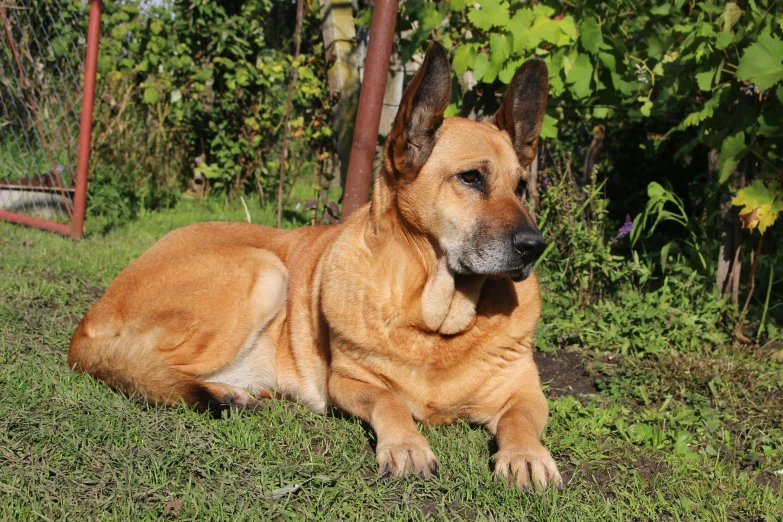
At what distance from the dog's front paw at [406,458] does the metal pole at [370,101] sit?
7.54ft

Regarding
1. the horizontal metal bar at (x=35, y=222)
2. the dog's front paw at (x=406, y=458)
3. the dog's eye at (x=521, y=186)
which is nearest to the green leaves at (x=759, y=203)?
the dog's eye at (x=521, y=186)

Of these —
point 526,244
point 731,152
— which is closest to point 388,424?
point 526,244

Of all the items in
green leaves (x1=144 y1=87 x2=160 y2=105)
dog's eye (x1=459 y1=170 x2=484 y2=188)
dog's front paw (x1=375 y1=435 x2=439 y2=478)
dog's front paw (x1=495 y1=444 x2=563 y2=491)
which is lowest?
dog's front paw (x1=375 y1=435 x2=439 y2=478)

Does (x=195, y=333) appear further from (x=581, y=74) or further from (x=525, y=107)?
(x=581, y=74)

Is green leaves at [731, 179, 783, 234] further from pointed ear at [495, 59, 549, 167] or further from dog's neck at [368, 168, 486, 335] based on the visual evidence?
dog's neck at [368, 168, 486, 335]

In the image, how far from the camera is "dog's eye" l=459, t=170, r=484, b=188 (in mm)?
3164

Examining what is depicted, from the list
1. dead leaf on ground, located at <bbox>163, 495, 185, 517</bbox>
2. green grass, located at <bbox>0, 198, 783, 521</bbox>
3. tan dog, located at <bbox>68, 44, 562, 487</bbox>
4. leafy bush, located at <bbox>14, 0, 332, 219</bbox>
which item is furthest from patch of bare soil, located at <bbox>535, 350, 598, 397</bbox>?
leafy bush, located at <bbox>14, 0, 332, 219</bbox>

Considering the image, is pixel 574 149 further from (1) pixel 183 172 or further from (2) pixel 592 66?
(1) pixel 183 172

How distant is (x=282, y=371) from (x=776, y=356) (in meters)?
2.77

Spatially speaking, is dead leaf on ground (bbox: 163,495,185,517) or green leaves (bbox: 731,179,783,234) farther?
green leaves (bbox: 731,179,783,234)

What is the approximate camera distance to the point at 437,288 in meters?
3.21

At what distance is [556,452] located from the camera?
10.1ft

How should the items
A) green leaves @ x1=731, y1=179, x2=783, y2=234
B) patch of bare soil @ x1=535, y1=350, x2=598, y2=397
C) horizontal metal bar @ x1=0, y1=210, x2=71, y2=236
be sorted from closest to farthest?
patch of bare soil @ x1=535, y1=350, x2=598, y2=397 → green leaves @ x1=731, y1=179, x2=783, y2=234 → horizontal metal bar @ x1=0, y1=210, x2=71, y2=236

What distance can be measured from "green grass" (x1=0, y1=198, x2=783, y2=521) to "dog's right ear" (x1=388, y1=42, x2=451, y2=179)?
3.89ft
